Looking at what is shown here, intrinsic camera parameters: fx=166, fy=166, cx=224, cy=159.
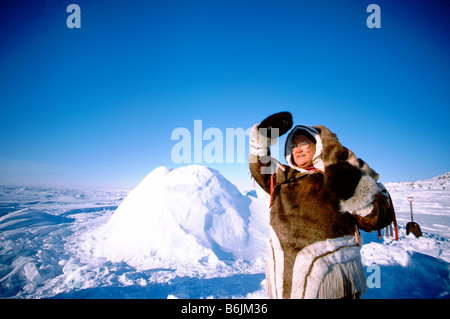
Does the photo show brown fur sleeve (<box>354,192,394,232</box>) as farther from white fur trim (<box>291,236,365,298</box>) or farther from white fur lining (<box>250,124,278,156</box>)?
white fur lining (<box>250,124,278,156</box>)

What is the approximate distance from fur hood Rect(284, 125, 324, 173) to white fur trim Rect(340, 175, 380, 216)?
278 mm

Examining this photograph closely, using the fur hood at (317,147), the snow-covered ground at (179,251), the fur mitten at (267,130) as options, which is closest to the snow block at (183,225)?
the snow-covered ground at (179,251)

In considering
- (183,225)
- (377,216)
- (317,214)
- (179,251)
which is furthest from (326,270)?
(183,225)

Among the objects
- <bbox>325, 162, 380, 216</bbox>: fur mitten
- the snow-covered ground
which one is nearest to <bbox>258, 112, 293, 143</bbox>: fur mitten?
<bbox>325, 162, 380, 216</bbox>: fur mitten

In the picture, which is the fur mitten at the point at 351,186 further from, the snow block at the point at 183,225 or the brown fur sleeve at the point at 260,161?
the snow block at the point at 183,225

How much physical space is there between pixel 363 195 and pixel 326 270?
55 centimetres

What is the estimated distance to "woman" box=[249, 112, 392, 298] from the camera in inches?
42.4

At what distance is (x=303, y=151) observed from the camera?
1449 mm

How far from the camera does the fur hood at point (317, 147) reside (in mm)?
1319

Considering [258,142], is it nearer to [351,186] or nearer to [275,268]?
[351,186]

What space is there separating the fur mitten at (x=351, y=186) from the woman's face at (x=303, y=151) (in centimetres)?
38

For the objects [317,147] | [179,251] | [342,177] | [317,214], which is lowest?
[179,251]
